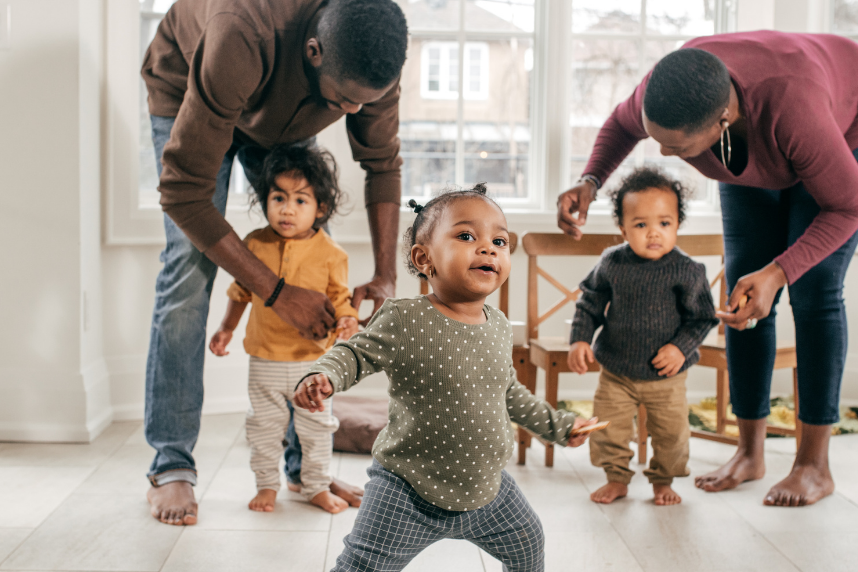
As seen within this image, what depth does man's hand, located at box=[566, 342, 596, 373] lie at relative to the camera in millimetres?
2033

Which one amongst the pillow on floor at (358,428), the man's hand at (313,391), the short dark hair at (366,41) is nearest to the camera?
the man's hand at (313,391)

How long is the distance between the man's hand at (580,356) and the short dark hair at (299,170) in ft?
2.54

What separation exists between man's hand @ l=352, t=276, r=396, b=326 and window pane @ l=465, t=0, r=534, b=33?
1677mm

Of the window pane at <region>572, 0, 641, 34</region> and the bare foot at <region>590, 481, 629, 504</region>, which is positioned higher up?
the window pane at <region>572, 0, 641, 34</region>

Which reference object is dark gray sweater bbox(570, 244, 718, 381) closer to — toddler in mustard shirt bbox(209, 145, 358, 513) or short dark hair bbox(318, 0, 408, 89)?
toddler in mustard shirt bbox(209, 145, 358, 513)

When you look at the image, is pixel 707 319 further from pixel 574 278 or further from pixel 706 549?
pixel 574 278

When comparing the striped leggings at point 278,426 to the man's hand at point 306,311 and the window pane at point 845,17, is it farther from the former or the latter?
the window pane at point 845,17

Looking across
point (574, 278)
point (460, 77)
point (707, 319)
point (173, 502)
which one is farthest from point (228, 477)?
point (460, 77)

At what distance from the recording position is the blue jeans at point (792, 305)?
1.99 metres

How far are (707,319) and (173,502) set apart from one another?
147cm

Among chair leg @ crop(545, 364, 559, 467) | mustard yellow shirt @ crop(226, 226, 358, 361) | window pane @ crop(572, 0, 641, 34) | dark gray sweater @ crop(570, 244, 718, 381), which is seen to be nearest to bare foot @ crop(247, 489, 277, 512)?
mustard yellow shirt @ crop(226, 226, 358, 361)

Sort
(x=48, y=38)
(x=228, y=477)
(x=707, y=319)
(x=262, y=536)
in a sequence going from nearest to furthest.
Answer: (x=262, y=536) < (x=707, y=319) < (x=228, y=477) < (x=48, y=38)

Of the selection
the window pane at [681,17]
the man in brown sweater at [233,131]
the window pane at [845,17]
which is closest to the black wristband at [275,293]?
the man in brown sweater at [233,131]

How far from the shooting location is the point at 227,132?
5.43ft
